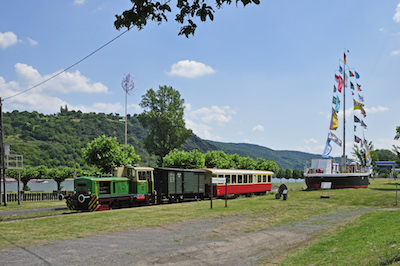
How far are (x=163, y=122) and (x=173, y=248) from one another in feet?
163

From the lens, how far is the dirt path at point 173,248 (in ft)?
35.8

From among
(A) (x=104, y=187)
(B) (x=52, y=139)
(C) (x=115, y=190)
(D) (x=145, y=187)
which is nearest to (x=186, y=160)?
(D) (x=145, y=187)

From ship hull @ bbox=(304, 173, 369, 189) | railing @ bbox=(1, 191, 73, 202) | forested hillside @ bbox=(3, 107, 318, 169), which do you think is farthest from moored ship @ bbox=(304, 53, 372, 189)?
forested hillside @ bbox=(3, 107, 318, 169)

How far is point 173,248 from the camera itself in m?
12.7

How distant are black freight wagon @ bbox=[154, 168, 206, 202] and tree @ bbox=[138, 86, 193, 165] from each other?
83.5 ft

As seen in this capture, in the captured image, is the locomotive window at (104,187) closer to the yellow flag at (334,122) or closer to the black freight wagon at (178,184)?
the black freight wagon at (178,184)

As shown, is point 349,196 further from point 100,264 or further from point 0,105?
point 0,105

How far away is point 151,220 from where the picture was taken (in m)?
19.6

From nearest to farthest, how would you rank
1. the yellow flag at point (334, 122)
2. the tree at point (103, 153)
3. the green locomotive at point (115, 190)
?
the green locomotive at point (115, 190) → the tree at point (103, 153) → the yellow flag at point (334, 122)

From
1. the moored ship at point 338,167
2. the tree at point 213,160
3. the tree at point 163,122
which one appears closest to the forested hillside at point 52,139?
the tree at point 163,122

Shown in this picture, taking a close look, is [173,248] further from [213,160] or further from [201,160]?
[213,160]

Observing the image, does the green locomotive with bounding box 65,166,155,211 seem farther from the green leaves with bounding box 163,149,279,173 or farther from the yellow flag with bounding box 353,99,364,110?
the yellow flag with bounding box 353,99,364,110

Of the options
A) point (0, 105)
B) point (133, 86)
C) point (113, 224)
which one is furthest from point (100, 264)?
point (133, 86)

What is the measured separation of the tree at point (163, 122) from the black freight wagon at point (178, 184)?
25.5 meters
